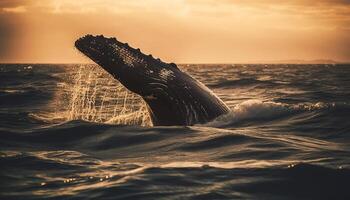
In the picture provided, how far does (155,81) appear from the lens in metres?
7.55

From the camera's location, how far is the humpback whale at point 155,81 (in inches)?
290

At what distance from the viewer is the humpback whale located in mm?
7375

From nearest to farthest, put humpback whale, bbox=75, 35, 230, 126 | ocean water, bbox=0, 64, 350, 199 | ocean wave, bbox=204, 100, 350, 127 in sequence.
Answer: ocean water, bbox=0, 64, 350, 199 < humpback whale, bbox=75, 35, 230, 126 < ocean wave, bbox=204, 100, 350, 127

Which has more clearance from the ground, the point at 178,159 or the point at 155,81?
the point at 155,81

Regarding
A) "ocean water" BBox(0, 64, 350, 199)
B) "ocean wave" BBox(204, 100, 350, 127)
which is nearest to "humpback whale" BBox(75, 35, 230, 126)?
"ocean water" BBox(0, 64, 350, 199)

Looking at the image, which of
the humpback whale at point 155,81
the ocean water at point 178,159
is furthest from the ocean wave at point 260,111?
the humpback whale at point 155,81

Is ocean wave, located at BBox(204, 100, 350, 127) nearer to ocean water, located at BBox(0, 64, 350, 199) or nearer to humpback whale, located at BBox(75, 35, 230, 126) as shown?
ocean water, located at BBox(0, 64, 350, 199)

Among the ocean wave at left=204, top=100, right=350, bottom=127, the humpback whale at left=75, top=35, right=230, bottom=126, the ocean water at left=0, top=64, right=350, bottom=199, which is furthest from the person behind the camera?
the ocean wave at left=204, top=100, right=350, bottom=127

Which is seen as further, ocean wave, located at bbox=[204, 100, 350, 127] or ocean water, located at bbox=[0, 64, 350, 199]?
ocean wave, located at bbox=[204, 100, 350, 127]

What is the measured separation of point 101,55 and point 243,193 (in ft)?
10.8

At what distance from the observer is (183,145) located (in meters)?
7.29

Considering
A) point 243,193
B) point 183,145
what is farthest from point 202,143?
point 243,193

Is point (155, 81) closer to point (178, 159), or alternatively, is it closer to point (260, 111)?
point (178, 159)

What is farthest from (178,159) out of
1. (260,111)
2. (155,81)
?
(260,111)
